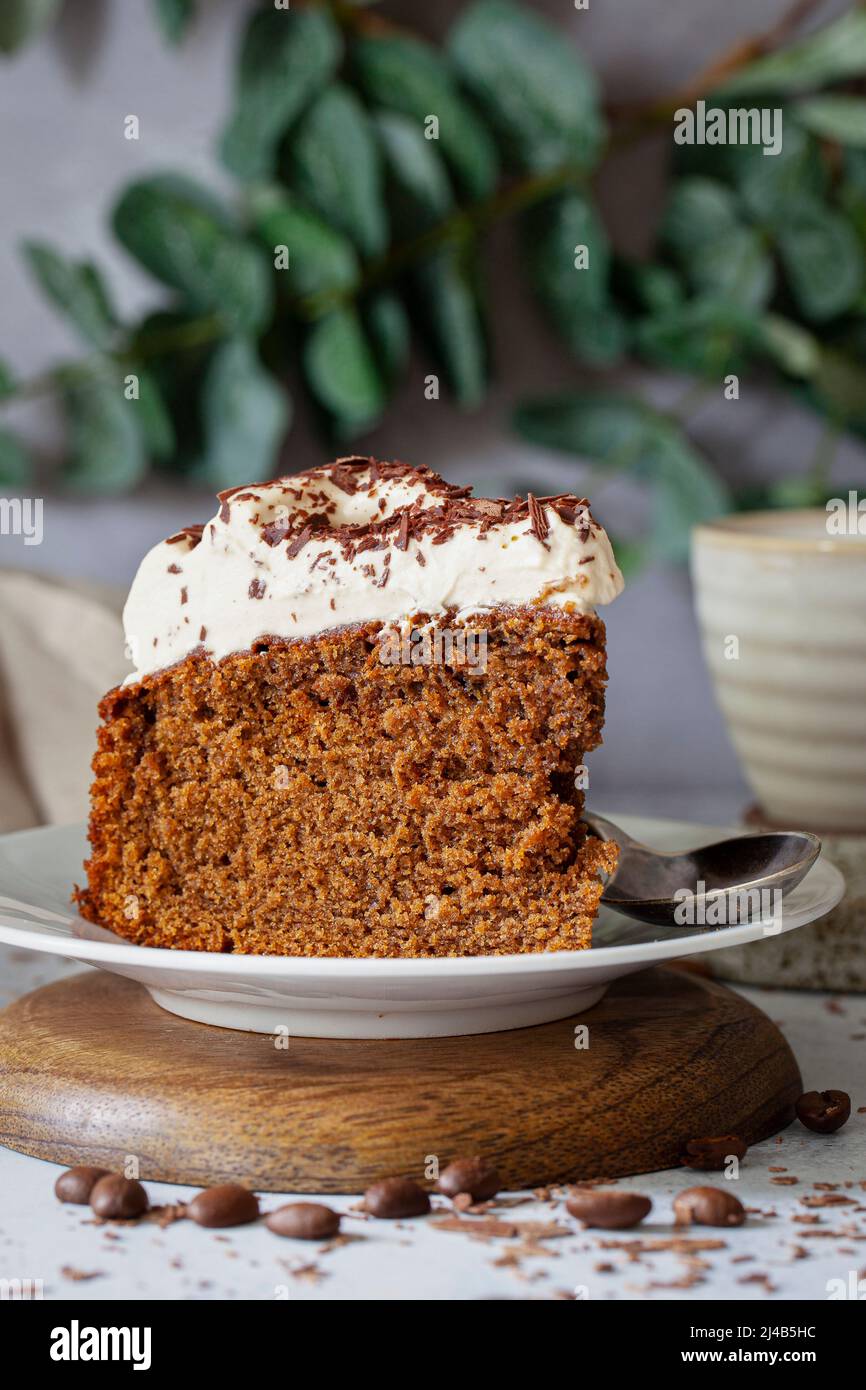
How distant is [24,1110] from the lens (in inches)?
59.9

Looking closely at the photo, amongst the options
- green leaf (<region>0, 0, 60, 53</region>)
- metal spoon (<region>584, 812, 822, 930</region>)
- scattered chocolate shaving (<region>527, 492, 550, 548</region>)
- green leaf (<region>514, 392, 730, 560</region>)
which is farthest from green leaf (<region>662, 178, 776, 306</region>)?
scattered chocolate shaving (<region>527, 492, 550, 548</region>)

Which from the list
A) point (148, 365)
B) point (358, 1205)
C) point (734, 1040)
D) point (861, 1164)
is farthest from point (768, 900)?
point (148, 365)

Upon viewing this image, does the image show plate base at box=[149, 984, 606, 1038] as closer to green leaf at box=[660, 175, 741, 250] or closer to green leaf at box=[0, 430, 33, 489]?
green leaf at box=[0, 430, 33, 489]

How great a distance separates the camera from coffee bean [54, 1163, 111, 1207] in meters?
1.41

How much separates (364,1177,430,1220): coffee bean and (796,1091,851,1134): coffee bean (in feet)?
1.50

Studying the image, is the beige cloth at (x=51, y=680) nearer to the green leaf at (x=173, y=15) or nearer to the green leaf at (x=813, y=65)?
the green leaf at (x=173, y=15)

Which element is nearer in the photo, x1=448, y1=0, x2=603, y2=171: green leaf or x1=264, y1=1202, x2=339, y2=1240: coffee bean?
x1=264, y1=1202, x2=339, y2=1240: coffee bean

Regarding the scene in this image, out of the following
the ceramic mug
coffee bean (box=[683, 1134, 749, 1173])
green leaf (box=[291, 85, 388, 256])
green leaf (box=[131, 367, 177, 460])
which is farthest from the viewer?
green leaf (box=[131, 367, 177, 460])

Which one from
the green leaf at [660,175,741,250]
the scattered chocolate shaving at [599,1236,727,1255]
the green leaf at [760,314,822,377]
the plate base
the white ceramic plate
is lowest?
the scattered chocolate shaving at [599,1236,727,1255]

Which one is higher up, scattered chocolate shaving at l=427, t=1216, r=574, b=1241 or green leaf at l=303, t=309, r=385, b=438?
green leaf at l=303, t=309, r=385, b=438

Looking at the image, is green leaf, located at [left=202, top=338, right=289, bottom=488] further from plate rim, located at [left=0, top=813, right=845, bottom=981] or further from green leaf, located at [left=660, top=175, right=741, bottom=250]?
plate rim, located at [left=0, top=813, right=845, bottom=981]

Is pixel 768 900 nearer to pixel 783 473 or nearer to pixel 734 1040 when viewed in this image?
pixel 734 1040

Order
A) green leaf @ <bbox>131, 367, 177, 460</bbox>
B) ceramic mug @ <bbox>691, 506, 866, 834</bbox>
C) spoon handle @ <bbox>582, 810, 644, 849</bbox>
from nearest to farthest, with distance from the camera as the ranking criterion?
1. spoon handle @ <bbox>582, 810, 644, 849</bbox>
2. ceramic mug @ <bbox>691, 506, 866, 834</bbox>
3. green leaf @ <bbox>131, 367, 177, 460</bbox>

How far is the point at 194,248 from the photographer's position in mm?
2906
